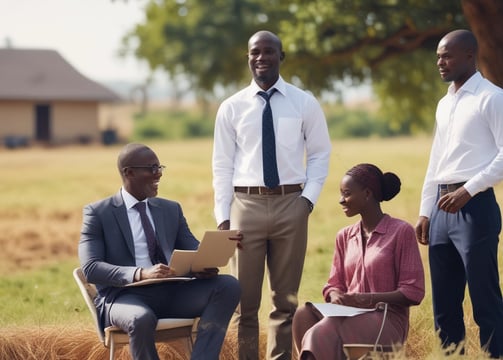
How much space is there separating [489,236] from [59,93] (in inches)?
1574

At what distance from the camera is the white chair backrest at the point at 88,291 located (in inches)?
242

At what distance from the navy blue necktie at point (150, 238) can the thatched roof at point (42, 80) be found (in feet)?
126

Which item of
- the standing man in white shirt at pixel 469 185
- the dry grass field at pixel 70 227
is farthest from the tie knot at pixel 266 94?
the standing man in white shirt at pixel 469 185

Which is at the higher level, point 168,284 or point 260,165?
point 260,165

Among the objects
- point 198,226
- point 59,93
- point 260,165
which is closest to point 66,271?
point 198,226

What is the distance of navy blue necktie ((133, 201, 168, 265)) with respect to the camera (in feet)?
20.6

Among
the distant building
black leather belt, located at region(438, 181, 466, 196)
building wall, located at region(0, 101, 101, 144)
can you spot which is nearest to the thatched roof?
the distant building

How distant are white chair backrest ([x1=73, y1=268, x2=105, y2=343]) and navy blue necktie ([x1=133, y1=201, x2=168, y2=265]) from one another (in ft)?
1.42

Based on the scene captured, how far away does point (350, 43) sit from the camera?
1698cm

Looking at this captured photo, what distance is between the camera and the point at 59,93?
1756 inches

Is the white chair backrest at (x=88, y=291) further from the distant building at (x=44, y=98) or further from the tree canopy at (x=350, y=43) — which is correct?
the distant building at (x=44, y=98)

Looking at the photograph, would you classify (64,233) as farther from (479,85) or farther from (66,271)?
(479,85)

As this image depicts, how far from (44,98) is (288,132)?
39021 mm

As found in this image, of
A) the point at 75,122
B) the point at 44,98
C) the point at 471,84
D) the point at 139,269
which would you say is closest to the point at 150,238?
the point at 139,269
